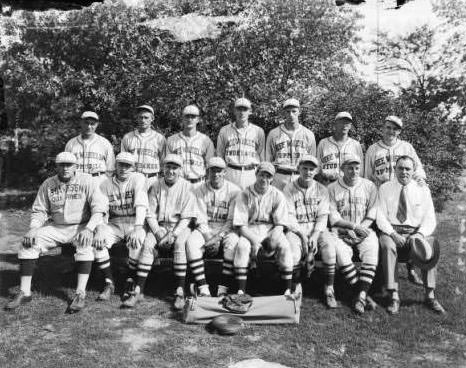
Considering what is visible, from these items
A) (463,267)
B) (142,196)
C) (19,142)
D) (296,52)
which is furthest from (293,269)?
(19,142)

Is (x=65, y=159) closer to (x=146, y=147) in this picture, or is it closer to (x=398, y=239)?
(x=146, y=147)

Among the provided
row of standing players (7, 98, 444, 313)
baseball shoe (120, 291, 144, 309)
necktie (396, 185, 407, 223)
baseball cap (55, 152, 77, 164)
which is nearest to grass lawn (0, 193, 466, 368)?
baseball shoe (120, 291, 144, 309)

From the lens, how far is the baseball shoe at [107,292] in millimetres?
5840

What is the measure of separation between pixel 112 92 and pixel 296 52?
449 centimetres

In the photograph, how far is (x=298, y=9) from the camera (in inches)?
442

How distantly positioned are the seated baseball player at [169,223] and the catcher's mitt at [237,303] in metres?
0.60

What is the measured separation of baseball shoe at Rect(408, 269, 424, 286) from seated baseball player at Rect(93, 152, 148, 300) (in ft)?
11.9


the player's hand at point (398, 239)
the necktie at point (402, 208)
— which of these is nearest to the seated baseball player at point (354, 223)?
the player's hand at point (398, 239)

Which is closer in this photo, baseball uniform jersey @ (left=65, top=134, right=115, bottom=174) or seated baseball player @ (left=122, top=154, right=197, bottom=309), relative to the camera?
seated baseball player @ (left=122, top=154, right=197, bottom=309)

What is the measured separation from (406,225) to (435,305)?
3.54 ft

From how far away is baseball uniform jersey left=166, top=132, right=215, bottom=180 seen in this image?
23.8ft

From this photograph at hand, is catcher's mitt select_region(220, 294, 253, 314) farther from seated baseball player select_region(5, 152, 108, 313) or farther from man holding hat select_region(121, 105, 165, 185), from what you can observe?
man holding hat select_region(121, 105, 165, 185)

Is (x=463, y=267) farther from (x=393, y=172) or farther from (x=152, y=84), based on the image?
(x=152, y=84)

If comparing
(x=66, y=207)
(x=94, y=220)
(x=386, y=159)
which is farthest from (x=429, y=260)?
(x=66, y=207)
